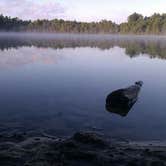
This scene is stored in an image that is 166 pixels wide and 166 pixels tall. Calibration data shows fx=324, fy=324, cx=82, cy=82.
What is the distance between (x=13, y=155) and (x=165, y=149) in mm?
4790

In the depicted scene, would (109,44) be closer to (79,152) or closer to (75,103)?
(75,103)

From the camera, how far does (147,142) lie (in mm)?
11945

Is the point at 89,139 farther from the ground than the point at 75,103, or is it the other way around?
the point at 89,139

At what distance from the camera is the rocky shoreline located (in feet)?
30.5

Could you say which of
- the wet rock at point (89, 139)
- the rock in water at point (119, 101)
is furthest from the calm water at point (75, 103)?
the wet rock at point (89, 139)

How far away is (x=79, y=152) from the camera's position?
10.0 metres

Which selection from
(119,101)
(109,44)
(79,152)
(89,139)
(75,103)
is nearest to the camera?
(79,152)

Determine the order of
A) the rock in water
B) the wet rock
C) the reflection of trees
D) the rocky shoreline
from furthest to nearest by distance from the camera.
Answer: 1. the reflection of trees
2. the rock in water
3. the wet rock
4. the rocky shoreline

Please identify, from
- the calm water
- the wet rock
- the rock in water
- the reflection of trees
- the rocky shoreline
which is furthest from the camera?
the reflection of trees

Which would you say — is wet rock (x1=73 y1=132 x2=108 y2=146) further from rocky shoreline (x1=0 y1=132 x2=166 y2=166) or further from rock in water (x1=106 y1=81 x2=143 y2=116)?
rock in water (x1=106 y1=81 x2=143 y2=116)

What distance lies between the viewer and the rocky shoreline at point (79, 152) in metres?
9.30

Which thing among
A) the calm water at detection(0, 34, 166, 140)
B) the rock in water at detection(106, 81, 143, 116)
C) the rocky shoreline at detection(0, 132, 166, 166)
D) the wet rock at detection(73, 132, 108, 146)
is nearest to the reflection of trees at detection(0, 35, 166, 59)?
the calm water at detection(0, 34, 166, 140)

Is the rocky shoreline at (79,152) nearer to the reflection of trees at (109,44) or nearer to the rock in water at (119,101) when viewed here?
the rock in water at (119,101)

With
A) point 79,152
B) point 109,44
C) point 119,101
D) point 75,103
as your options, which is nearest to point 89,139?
point 79,152
